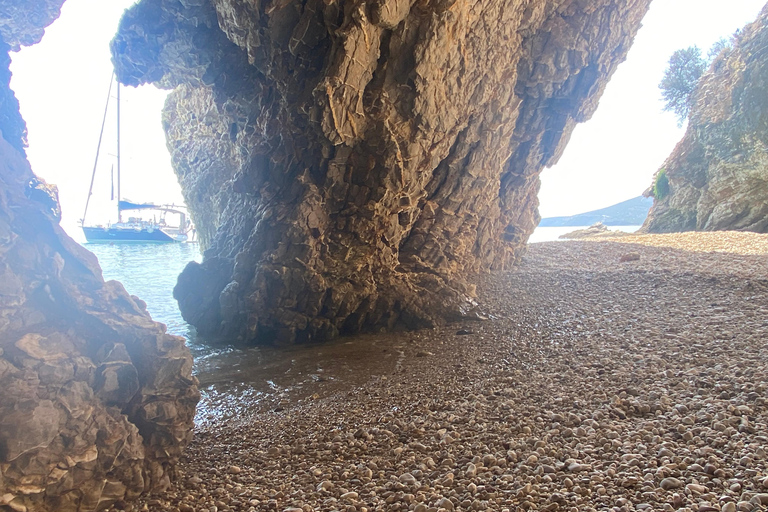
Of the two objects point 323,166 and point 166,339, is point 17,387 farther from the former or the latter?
point 323,166

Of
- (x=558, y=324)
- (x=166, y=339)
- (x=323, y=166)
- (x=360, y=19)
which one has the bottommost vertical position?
(x=558, y=324)

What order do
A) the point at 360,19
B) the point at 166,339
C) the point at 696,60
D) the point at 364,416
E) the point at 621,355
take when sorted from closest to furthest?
the point at 166,339 < the point at 364,416 < the point at 621,355 < the point at 360,19 < the point at 696,60

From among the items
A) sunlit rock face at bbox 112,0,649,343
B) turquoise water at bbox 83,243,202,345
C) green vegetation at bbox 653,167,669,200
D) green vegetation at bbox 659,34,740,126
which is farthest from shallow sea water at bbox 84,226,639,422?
green vegetation at bbox 659,34,740,126

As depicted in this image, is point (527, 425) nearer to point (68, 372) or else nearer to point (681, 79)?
point (68, 372)

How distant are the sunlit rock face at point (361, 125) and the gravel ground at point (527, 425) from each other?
214 cm

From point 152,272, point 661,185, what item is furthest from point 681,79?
point 152,272

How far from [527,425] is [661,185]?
2944cm

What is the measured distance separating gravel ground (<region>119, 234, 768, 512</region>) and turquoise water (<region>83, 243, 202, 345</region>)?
6615 millimetres

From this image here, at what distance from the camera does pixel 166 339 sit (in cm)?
511

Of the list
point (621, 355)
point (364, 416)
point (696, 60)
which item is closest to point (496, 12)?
point (621, 355)

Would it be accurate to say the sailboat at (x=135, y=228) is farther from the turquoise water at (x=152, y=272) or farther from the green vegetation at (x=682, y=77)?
the green vegetation at (x=682, y=77)

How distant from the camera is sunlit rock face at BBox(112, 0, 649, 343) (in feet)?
30.1

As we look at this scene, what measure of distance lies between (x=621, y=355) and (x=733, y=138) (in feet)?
75.7

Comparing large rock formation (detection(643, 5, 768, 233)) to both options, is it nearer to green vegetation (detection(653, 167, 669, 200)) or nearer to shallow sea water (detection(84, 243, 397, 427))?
green vegetation (detection(653, 167, 669, 200))
